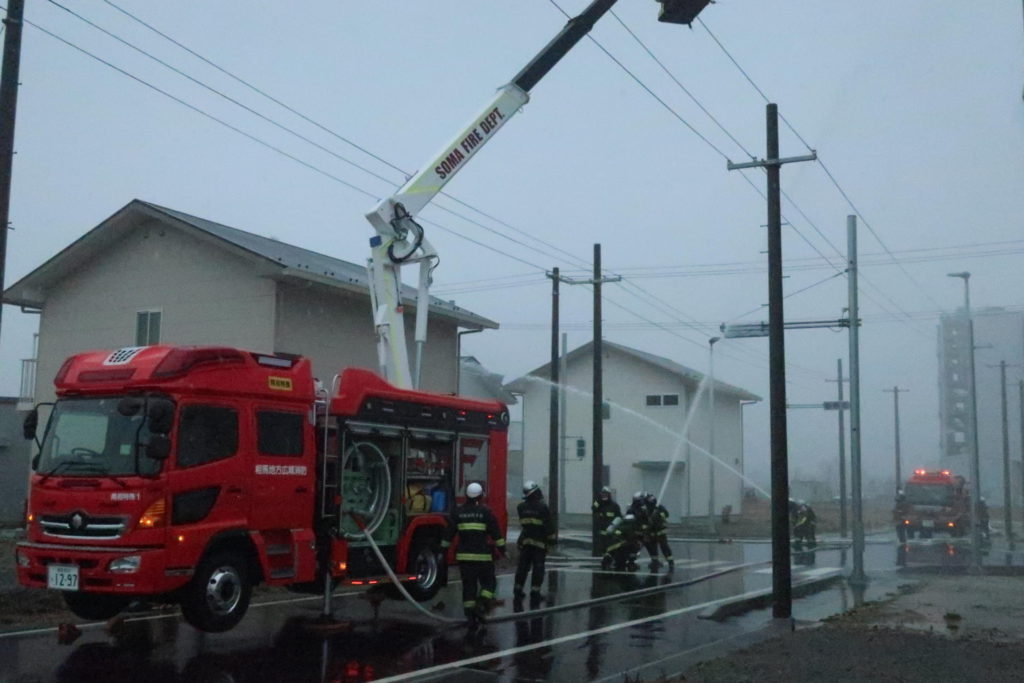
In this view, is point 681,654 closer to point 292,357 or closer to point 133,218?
point 292,357

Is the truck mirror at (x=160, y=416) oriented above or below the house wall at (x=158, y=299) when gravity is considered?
below

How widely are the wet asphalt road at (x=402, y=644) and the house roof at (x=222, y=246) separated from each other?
735 cm

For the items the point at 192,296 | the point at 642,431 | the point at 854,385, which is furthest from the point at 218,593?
the point at 642,431

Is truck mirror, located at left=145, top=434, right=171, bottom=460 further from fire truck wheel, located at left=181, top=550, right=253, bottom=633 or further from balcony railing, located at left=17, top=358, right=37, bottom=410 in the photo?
balcony railing, located at left=17, top=358, right=37, bottom=410

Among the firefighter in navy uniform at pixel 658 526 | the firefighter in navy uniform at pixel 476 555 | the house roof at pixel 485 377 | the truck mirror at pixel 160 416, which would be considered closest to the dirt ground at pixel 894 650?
the firefighter in navy uniform at pixel 476 555

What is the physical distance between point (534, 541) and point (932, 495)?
1152 inches

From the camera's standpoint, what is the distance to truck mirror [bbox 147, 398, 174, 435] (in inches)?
378

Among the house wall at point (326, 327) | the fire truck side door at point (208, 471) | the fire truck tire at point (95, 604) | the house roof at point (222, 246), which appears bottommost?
the fire truck tire at point (95, 604)

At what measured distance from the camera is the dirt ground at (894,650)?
8.80 m

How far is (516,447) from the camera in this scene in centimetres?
5241

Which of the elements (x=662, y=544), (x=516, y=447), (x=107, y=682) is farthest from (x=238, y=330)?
(x=516, y=447)

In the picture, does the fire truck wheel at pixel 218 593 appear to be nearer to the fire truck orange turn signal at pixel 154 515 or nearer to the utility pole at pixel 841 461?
the fire truck orange turn signal at pixel 154 515

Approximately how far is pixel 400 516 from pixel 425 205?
16.4 ft

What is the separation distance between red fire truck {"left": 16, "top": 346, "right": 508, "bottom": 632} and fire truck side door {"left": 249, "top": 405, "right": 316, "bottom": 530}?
17mm
